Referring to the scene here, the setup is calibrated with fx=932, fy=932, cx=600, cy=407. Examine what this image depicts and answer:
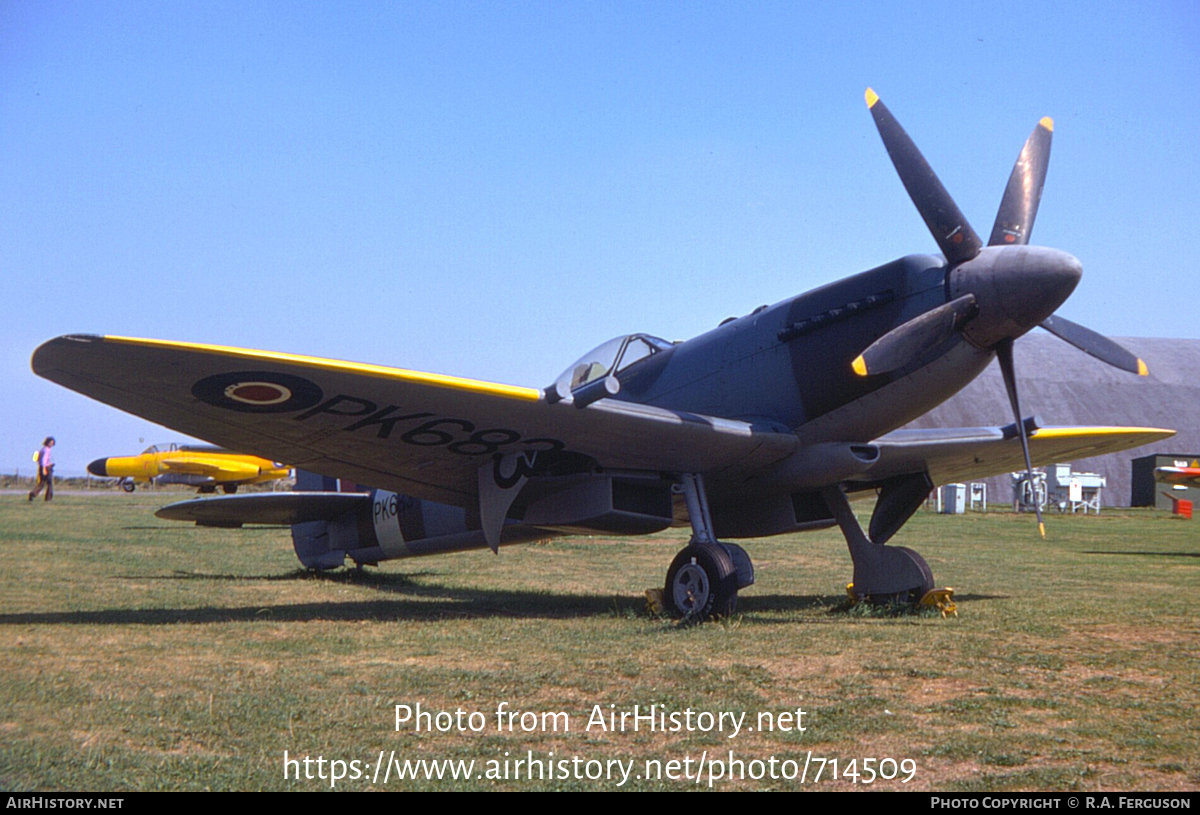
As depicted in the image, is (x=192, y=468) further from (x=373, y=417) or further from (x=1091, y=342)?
(x=1091, y=342)

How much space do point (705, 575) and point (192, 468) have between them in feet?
122

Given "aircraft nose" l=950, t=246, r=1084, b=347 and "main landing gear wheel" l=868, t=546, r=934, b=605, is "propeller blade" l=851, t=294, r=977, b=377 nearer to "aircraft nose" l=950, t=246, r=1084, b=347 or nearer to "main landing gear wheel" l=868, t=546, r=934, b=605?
"aircraft nose" l=950, t=246, r=1084, b=347

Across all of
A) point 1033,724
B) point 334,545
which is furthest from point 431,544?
point 1033,724

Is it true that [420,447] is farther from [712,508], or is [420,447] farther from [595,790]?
[595,790]

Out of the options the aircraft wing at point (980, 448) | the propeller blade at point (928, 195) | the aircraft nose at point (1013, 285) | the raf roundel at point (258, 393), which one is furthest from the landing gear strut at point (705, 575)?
the raf roundel at point (258, 393)

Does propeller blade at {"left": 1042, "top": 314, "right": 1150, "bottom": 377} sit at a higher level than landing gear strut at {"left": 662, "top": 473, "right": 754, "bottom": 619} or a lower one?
higher

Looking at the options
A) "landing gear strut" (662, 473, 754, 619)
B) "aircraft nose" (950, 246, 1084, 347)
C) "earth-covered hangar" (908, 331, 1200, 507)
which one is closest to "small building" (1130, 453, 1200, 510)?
"earth-covered hangar" (908, 331, 1200, 507)

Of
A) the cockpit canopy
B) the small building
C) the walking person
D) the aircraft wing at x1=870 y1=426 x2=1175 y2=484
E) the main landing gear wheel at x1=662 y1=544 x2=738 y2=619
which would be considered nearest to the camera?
the main landing gear wheel at x1=662 y1=544 x2=738 y2=619

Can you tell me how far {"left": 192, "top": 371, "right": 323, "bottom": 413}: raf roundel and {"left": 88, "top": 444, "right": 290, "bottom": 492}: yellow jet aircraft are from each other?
1343 inches

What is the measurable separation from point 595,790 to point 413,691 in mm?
1856

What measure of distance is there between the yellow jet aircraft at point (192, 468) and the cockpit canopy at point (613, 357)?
32.8 metres

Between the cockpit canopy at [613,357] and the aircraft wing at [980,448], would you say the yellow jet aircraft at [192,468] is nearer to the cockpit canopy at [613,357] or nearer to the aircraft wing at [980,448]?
the cockpit canopy at [613,357]

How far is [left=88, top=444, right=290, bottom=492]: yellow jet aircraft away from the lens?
39094mm
